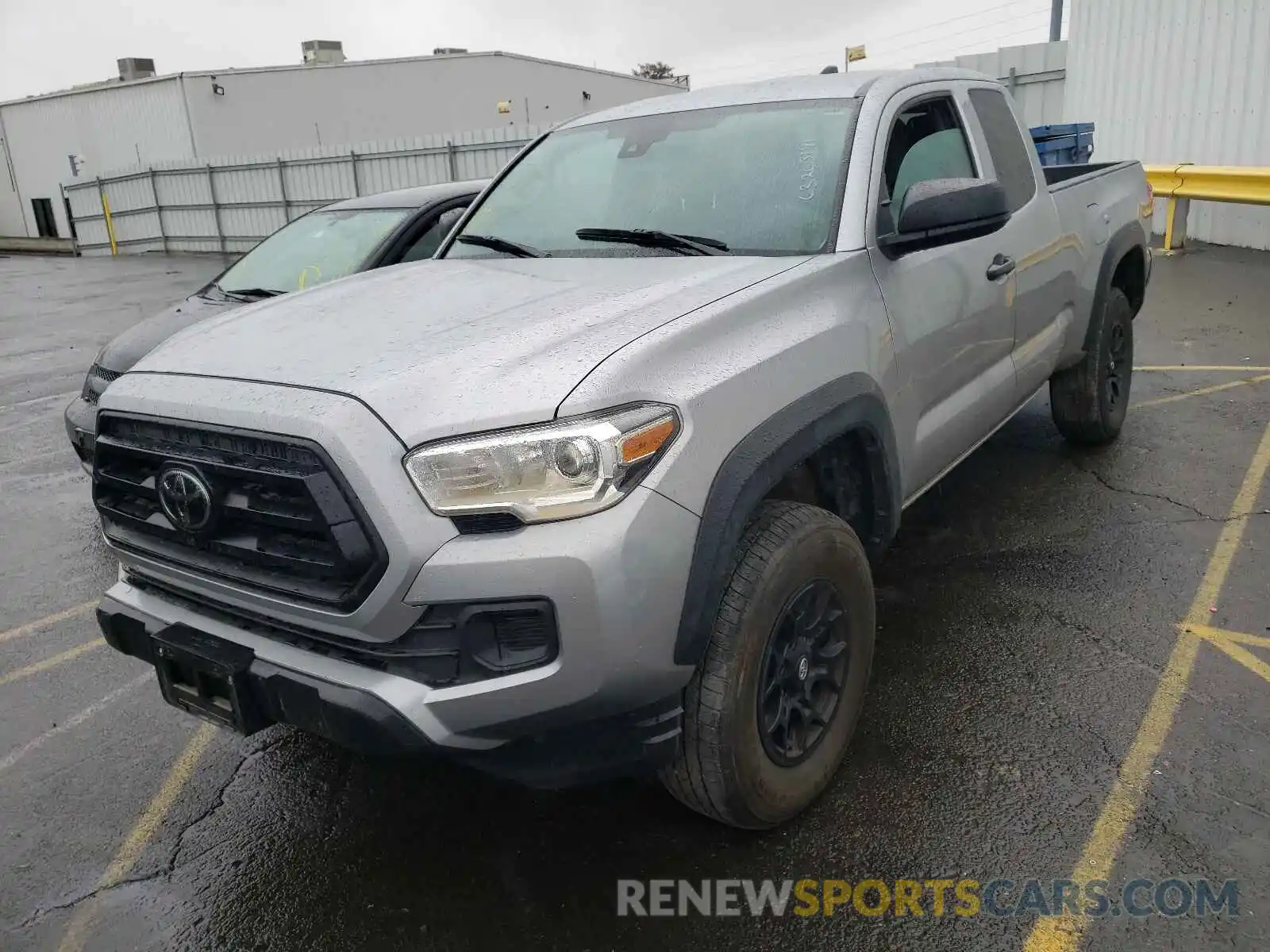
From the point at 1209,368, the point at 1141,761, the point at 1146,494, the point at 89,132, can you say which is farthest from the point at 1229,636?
the point at 89,132

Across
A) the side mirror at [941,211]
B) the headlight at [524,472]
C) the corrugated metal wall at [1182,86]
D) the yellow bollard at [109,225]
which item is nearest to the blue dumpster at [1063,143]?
the corrugated metal wall at [1182,86]

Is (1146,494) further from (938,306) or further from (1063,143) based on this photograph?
(1063,143)

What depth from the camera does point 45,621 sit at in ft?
14.2

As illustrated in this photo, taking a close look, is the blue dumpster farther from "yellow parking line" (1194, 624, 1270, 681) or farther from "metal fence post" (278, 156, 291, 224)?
"metal fence post" (278, 156, 291, 224)

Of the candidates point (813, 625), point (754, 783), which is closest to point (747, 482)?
point (813, 625)

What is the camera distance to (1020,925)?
229 cm

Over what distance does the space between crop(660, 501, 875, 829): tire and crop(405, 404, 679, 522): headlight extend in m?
0.46

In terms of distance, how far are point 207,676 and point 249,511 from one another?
1.49ft

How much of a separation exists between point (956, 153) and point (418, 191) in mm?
3943

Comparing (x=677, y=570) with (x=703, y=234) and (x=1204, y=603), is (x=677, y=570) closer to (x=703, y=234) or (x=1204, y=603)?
(x=703, y=234)

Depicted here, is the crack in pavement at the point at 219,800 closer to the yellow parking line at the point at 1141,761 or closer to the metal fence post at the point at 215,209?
the yellow parking line at the point at 1141,761

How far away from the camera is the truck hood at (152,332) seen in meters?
5.48

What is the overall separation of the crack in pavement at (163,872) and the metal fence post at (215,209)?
24.0 m

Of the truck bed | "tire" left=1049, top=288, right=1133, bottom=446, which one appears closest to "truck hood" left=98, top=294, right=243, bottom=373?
the truck bed
